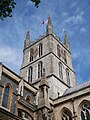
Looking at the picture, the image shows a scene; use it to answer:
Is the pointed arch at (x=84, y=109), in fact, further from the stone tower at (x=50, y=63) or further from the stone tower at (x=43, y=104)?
the stone tower at (x=50, y=63)

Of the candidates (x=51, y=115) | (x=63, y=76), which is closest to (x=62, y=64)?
(x=63, y=76)

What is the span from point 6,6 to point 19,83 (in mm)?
12673

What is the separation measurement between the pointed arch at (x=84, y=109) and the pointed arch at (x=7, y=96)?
800cm

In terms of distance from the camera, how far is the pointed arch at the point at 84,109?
20.9 metres

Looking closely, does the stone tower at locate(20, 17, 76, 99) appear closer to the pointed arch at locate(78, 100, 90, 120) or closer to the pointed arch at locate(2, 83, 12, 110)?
the pointed arch at locate(78, 100, 90, 120)

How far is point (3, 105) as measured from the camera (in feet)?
59.1

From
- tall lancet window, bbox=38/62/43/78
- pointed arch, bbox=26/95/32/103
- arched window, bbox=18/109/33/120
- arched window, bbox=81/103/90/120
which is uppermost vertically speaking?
tall lancet window, bbox=38/62/43/78

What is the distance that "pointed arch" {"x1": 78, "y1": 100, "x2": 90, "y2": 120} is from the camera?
822 inches

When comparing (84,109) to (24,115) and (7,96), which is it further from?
(7,96)

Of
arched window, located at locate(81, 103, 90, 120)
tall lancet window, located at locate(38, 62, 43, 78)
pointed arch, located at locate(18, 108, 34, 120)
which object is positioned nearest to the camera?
pointed arch, located at locate(18, 108, 34, 120)

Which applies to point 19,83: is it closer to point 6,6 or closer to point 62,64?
point 6,6

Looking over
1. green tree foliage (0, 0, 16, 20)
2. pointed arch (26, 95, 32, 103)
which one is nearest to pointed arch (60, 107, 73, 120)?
pointed arch (26, 95, 32, 103)

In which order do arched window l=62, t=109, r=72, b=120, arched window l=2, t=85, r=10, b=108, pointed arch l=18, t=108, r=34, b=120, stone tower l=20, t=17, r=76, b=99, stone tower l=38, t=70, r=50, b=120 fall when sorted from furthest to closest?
stone tower l=20, t=17, r=76, b=99
arched window l=62, t=109, r=72, b=120
pointed arch l=18, t=108, r=34, b=120
arched window l=2, t=85, r=10, b=108
stone tower l=38, t=70, r=50, b=120

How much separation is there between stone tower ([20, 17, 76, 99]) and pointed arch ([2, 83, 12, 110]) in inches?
337
